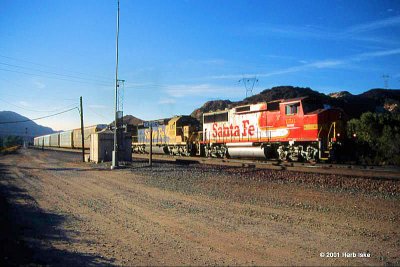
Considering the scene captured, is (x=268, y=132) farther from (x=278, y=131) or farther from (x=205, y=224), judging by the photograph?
(x=205, y=224)

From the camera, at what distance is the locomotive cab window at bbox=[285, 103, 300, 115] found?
19.1 m

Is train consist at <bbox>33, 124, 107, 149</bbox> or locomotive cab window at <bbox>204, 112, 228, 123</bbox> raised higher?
locomotive cab window at <bbox>204, 112, 228, 123</bbox>

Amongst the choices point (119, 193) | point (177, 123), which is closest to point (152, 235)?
point (119, 193)

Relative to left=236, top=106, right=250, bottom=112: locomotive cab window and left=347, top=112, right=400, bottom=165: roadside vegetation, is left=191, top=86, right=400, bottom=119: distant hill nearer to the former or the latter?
left=347, top=112, right=400, bottom=165: roadside vegetation

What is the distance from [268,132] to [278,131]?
878 millimetres

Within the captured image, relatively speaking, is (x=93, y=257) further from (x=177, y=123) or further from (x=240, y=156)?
(x=177, y=123)

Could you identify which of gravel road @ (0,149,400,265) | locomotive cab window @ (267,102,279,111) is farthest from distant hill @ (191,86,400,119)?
gravel road @ (0,149,400,265)

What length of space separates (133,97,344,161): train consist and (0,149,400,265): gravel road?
19.8 ft

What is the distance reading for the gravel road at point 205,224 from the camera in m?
5.00

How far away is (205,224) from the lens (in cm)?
680

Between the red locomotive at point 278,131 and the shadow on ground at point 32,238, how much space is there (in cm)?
1398

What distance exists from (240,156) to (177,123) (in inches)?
378

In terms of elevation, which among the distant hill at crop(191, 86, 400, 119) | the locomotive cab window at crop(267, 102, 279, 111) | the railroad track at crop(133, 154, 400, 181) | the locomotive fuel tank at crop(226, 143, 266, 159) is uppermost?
the distant hill at crop(191, 86, 400, 119)

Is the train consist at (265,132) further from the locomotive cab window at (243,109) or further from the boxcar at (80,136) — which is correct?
the boxcar at (80,136)
